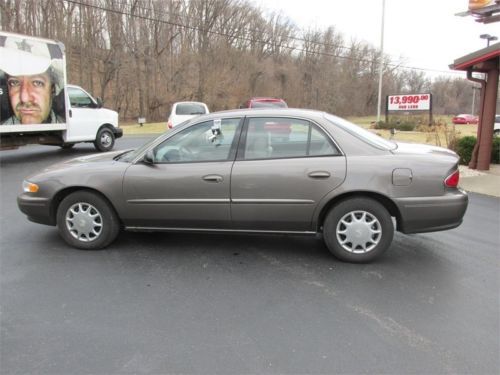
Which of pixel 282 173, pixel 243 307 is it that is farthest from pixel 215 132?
pixel 243 307

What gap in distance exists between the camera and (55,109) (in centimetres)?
1088

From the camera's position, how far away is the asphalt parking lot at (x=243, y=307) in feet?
8.70

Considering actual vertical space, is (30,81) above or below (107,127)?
above

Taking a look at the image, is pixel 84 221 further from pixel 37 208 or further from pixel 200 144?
pixel 200 144

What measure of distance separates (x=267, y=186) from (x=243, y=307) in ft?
4.19

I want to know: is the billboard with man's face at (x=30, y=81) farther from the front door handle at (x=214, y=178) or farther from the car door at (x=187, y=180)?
the front door handle at (x=214, y=178)

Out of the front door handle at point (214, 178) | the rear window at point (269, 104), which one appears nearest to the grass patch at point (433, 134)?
the rear window at point (269, 104)

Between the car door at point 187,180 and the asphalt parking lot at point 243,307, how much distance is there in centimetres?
45

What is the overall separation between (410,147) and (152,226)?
117 inches

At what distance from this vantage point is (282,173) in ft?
13.4

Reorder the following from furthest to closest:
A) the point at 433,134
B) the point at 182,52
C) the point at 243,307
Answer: the point at 182,52
the point at 433,134
the point at 243,307

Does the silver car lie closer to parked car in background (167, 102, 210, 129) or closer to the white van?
the white van

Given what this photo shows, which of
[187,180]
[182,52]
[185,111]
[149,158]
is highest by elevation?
[182,52]

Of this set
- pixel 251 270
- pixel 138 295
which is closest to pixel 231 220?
pixel 251 270
